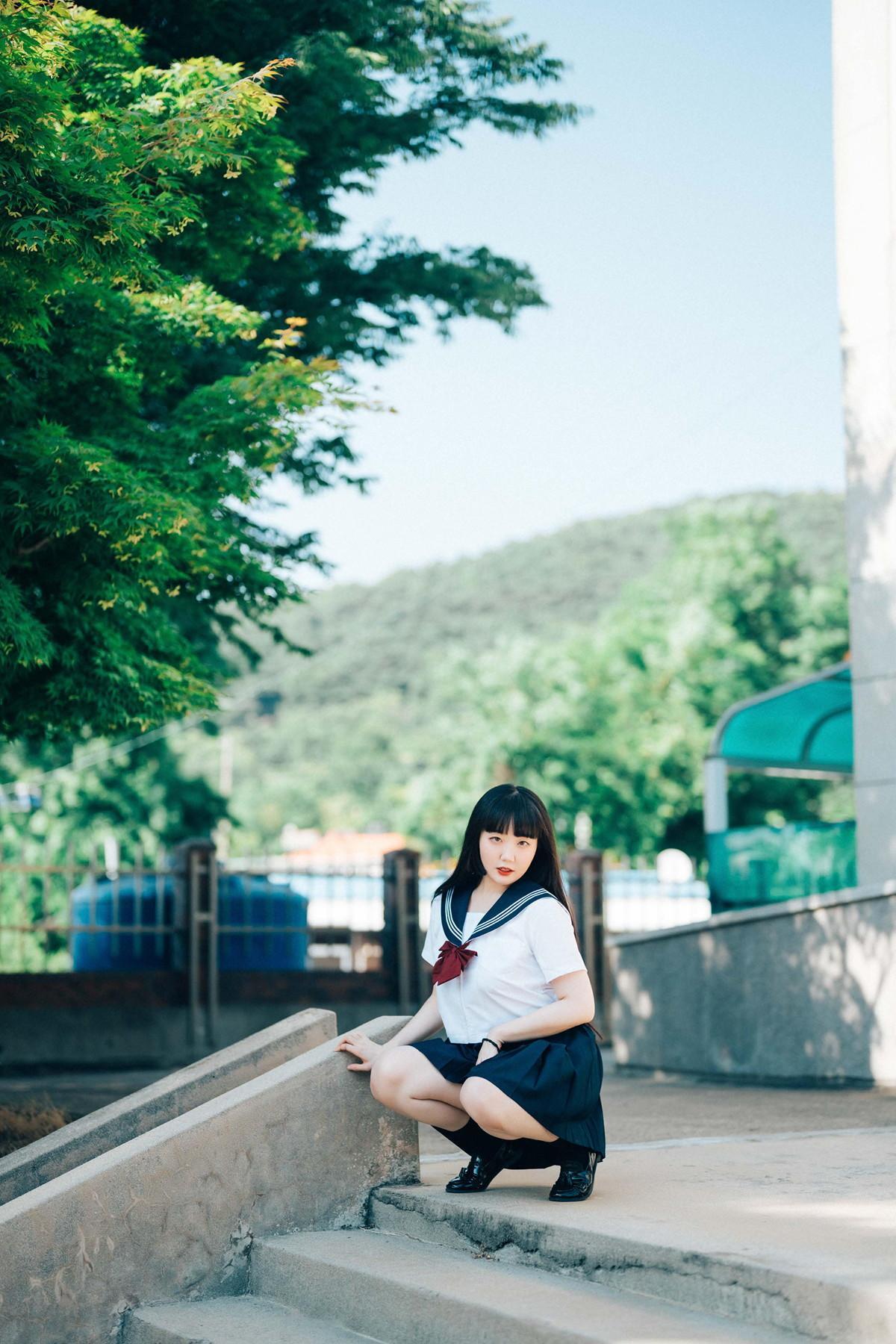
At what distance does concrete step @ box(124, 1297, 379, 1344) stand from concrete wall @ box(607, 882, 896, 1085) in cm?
560

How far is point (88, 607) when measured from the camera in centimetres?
722

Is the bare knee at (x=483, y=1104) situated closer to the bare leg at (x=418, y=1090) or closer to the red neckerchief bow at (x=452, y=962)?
→ the bare leg at (x=418, y=1090)

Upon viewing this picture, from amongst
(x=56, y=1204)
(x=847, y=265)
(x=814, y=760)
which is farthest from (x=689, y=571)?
(x=56, y=1204)

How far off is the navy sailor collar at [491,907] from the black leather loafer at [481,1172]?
25.5 inches

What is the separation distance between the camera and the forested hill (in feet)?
384

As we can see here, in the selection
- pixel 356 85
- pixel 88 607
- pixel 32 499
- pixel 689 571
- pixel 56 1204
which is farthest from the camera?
pixel 689 571

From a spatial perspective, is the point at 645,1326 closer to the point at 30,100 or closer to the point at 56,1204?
the point at 56,1204

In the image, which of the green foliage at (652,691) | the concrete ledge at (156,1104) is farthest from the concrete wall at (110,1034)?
the green foliage at (652,691)

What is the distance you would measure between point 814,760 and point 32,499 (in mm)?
8667

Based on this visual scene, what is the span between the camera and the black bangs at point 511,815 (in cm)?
450

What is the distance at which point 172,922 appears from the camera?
48.1 feet

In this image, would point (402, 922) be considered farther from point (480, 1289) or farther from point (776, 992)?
point (480, 1289)

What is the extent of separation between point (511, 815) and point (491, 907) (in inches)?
12.3

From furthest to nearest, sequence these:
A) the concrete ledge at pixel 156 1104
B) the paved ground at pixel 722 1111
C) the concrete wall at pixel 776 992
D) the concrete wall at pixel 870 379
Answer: the concrete wall at pixel 870 379 → the concrete wall at pixel 776 992 → the paved ground at pixel 722 1111 → the concrete ledge at pixel 156 1104
